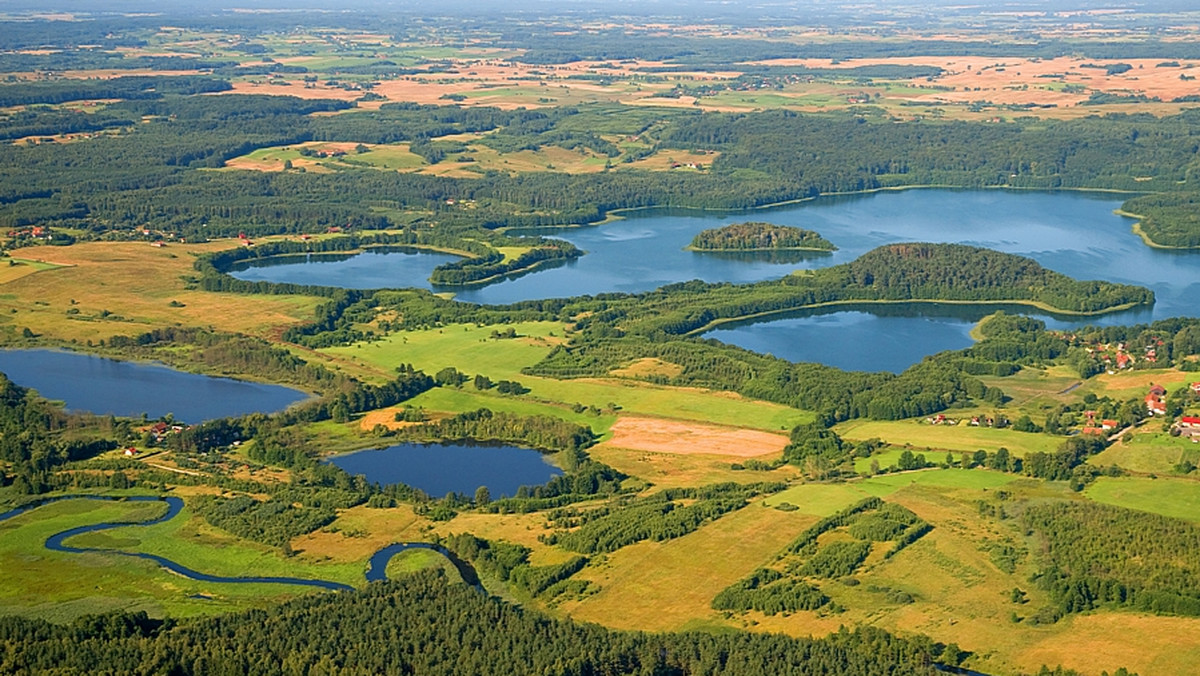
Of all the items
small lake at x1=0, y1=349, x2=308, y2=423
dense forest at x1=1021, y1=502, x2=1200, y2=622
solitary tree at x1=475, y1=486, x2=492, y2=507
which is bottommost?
small lake at x1=0, y1=349, x2=308, y2=423

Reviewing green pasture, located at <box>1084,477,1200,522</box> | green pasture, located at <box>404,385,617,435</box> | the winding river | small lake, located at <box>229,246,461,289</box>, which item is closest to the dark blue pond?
green pasture, located at <box>404,385,617,435</box>

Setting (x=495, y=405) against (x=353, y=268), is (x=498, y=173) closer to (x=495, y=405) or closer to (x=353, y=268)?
(x=353, y=268)

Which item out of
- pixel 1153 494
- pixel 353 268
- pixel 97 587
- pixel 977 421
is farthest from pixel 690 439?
pixel 353 268

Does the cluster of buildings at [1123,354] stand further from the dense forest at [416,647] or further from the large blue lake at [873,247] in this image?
the dense forest at [416,647]

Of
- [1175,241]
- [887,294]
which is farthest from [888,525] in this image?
[1175,241]

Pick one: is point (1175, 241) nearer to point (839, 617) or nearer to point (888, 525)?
point (888, 525)

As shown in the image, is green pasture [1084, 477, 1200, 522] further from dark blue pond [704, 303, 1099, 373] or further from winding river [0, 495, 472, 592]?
winding river [0, 495, 472, 592]
